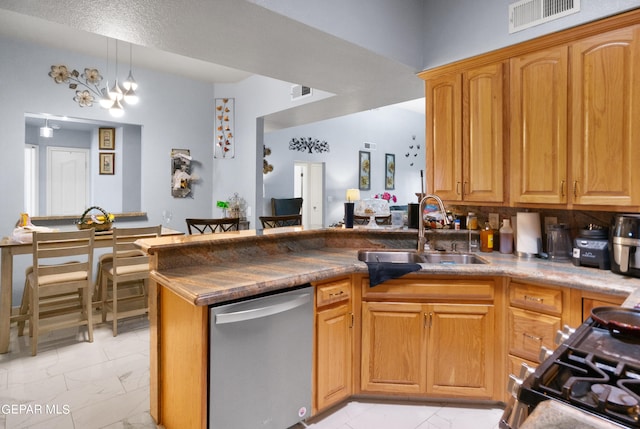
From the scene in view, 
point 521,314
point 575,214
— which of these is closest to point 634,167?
point 575,214

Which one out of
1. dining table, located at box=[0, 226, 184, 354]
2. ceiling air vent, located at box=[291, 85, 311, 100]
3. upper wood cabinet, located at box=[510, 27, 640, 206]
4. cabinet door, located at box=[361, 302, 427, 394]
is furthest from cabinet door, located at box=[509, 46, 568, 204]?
dining table, located at box=[0, 226, 184, 354]

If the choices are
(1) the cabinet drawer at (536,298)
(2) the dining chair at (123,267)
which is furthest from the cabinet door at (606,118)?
(2) the dining chair at (123,267)

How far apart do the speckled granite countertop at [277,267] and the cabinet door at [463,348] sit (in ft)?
0.87

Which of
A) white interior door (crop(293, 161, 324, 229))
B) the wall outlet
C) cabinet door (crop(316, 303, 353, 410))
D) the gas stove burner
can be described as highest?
white interior door (crop(293, 161, 324, 229))

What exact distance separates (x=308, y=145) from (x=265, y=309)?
254 inches

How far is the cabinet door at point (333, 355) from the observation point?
6.91ft

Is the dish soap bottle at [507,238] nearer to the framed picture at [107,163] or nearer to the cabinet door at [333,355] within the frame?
the cabinet door at [333,355]

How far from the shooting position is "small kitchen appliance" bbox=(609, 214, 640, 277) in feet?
6.33

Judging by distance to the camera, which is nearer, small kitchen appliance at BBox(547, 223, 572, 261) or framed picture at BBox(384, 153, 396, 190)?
small kitchen appliance at BBox(547, 223, 572, 261)

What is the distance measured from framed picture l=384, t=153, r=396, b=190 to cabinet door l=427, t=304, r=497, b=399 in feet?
24.6

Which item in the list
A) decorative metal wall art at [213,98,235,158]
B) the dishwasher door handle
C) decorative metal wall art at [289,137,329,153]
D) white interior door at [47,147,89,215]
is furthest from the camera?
decorative metal wall art at [289,137,329,153]

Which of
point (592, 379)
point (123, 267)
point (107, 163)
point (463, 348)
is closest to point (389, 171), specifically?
point (107, 163)

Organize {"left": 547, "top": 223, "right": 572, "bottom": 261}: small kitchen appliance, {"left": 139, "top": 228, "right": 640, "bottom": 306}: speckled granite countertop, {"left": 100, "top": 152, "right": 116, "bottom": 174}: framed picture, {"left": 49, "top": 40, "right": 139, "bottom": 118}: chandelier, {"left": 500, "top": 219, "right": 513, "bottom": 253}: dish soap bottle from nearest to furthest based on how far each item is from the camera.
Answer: {"left": 139, "top": 228, "right": 640, "bottom": 306}: speckled granite countertop
{"left": 547, "top": 223, "right": 572, "bottom": 261}: small kitchen appliance
{"left": 500, "top": 219, "right": 513, "bottom": 253}: dish soap bottle
{"left": 49, "top": 40, "right": 139, "bottom": 118}: chandelier
{"left": 100, "top": 152, "right": 116, "bottom": 174}: framed picture

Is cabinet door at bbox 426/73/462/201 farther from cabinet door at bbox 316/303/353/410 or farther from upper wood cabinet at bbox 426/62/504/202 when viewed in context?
cabinet door at bbox 316/303/353/410
